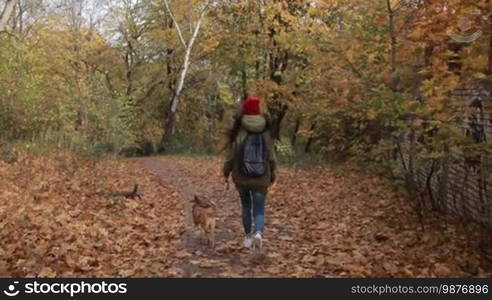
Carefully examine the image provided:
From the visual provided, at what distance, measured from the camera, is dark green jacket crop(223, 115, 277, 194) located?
267 inches

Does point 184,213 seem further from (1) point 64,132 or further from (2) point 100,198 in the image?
(1) point 64,132

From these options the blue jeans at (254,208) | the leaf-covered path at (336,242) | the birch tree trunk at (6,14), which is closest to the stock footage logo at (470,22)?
the leaf-covered path at (336,242)

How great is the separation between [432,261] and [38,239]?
5.31m

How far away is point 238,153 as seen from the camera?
690cm

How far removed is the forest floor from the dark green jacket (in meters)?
0.95

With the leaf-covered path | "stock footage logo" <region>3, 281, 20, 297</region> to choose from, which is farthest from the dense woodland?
"stock footage logo" <region>3, 281, 20, 297</region>

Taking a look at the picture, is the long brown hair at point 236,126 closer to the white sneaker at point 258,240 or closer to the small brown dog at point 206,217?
the small brown dog at point 206,217

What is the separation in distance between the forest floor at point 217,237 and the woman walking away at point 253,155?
76cm

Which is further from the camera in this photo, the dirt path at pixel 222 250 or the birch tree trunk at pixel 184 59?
the birch tree trunk at pixel 184 59

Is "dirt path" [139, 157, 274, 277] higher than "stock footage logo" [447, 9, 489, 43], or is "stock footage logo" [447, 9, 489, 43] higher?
"stock footage logo" [447, 9, 489, 43]

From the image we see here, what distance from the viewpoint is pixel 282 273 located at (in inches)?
246

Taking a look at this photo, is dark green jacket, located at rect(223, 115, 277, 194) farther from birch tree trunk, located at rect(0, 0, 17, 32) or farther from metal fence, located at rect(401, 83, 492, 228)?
birch tree trunk, located at rect(0, 0, 17, 32)

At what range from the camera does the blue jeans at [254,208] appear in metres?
6.99

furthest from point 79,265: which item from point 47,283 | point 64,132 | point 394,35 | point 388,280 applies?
point 64,132
